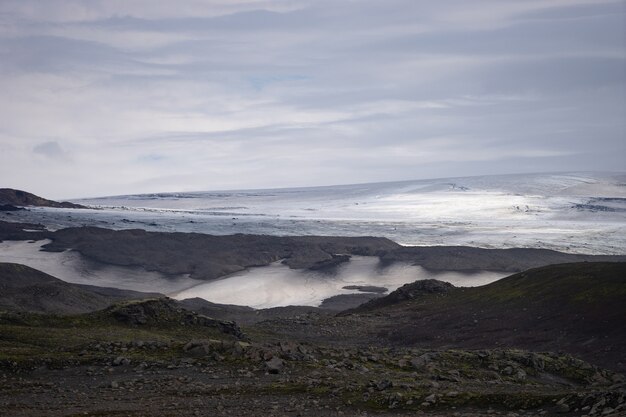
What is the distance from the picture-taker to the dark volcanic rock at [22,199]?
14525 cm

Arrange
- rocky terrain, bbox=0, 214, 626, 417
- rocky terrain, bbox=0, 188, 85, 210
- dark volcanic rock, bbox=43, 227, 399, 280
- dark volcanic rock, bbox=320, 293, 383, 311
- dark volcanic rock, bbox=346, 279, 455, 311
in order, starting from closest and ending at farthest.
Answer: rocky terrain, bbox=0, 214, 626, 417, dark volcanic rock, bbox=346, 279, 455, 311, dark volcanic rock, bbox=320, 293, 383, 311, dark volcanic rock, bbox=43, 227, 399, 280, rocky terrain, bbox=0, 188, 85, 210

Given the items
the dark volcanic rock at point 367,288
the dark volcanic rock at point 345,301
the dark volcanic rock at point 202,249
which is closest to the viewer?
the dark volcanic rock at point 345,301

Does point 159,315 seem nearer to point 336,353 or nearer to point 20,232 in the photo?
point 336,353

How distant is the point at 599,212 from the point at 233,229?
204 feet

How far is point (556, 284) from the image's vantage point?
139 ft

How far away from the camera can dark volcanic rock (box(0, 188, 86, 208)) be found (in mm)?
145250

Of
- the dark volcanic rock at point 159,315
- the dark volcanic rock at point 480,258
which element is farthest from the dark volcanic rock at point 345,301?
the dark volcanic rock at point 159,315

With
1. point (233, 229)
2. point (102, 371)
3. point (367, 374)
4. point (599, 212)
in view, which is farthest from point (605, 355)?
point (599, 212)

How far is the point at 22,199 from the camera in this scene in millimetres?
148000

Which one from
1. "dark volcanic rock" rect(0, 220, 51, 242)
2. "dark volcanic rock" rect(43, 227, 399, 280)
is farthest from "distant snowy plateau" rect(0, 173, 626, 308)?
"dark volcanic rock" rect(0, 220, 51, 242)

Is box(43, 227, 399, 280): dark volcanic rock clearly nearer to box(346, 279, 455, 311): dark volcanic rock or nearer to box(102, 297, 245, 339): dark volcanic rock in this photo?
box(346, 279, 455, 311): dark volcanic rock

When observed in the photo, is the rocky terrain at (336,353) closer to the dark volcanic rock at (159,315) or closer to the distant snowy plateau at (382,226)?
the dark volcanic rock at (159,315)

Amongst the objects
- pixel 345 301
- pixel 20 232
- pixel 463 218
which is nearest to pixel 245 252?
pixel 345 301

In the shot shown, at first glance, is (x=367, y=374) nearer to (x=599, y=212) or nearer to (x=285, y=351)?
(x=285, y=351)
